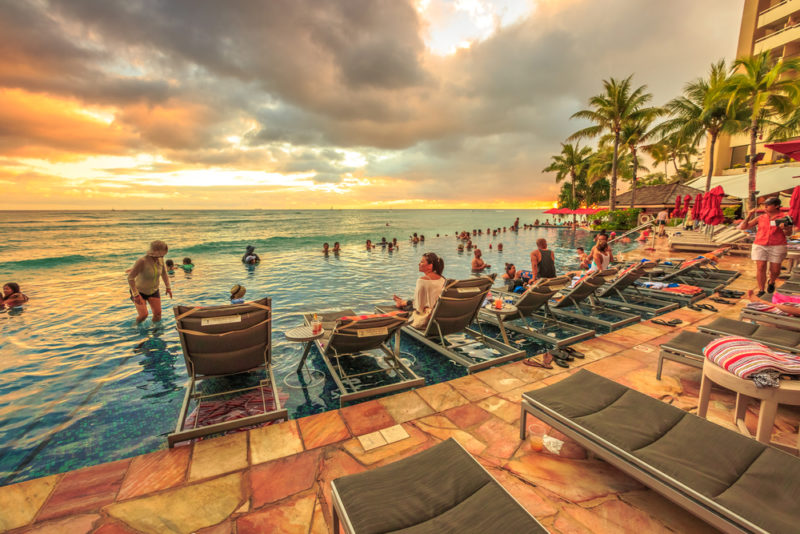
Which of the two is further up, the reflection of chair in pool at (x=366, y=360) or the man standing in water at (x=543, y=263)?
the man standing in water at (x=543, y=263)

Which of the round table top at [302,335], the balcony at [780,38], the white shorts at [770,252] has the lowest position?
the round table top at [302,335]

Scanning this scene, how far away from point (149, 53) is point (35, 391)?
42.0 feet

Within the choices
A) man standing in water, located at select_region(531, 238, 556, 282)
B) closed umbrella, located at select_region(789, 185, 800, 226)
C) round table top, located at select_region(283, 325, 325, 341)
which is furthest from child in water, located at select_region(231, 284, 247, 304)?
closed umbrella, located at select_region(789, 185, 800, 226)

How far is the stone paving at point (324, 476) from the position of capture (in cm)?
205

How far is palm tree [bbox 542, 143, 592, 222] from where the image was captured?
144ft

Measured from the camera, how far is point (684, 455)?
1.95 meters

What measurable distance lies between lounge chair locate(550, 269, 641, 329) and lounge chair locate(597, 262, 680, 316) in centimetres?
33

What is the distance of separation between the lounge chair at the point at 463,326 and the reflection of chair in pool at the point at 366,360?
64 cm

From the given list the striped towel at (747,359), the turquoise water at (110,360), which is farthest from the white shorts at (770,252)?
the striped towel at (747,359)

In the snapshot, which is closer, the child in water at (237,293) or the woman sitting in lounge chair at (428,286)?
the woman sitting in lounge chair at (428,286)

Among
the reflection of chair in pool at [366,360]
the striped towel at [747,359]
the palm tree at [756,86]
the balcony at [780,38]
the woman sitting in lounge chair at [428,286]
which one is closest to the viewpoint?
the striped towel at [747,359]

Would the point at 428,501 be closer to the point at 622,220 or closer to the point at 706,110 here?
the point at 706,110

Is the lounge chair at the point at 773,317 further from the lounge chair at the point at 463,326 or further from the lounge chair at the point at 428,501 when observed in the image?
the lounge chair at the point at 428,501

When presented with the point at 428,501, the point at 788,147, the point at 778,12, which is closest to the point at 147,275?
the point at 428,501
